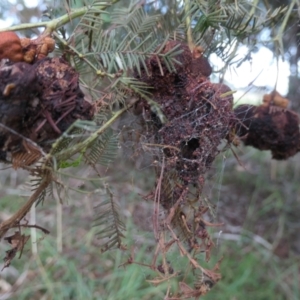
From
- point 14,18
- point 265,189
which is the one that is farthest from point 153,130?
point 265,189

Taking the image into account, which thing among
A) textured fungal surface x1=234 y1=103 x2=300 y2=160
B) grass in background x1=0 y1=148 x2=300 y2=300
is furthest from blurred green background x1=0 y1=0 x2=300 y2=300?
textured fungal surface x1=234 y1=103 x2=300 y2=160

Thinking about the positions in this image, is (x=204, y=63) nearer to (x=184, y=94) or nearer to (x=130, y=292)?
(x=184, y=94)

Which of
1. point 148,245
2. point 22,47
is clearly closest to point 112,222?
point 22,47

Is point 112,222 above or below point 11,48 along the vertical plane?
below

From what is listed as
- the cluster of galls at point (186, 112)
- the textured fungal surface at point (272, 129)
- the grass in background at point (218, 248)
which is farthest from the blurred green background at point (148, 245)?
the cluster of galls at point (186, 112)

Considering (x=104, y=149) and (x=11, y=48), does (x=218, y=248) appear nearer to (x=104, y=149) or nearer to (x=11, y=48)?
(x=104, y=149)

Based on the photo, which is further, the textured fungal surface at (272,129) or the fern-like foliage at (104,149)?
the textured fungal surface at (272,129)

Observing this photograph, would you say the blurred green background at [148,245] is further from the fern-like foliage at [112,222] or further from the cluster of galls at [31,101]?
the cluster of galls at [31,101]
